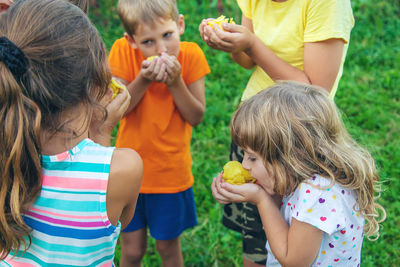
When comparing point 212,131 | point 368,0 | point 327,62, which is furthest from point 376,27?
point 327,62

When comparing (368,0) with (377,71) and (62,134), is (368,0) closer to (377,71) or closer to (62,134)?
(377,71)

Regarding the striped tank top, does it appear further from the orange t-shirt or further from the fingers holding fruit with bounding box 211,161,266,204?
the orange t-shirt

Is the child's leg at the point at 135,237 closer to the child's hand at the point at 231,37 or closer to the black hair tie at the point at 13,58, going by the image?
the child's hand at the point at 231,37

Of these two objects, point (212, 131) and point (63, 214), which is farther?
point (212, 131)

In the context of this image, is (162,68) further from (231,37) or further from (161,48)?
(231,37)

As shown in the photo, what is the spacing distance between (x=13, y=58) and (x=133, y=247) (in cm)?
159

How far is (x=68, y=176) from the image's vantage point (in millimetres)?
1465

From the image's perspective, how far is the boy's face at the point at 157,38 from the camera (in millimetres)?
2326

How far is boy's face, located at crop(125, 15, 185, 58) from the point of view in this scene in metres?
2.33

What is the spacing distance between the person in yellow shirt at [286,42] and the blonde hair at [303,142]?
0.29m

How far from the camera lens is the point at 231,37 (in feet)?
6.93

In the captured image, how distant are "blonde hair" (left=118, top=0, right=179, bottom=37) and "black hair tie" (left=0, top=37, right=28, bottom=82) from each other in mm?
1066

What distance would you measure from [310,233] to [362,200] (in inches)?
10.6

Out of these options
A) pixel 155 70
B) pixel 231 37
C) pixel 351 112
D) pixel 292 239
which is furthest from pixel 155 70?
pixel 351 112
